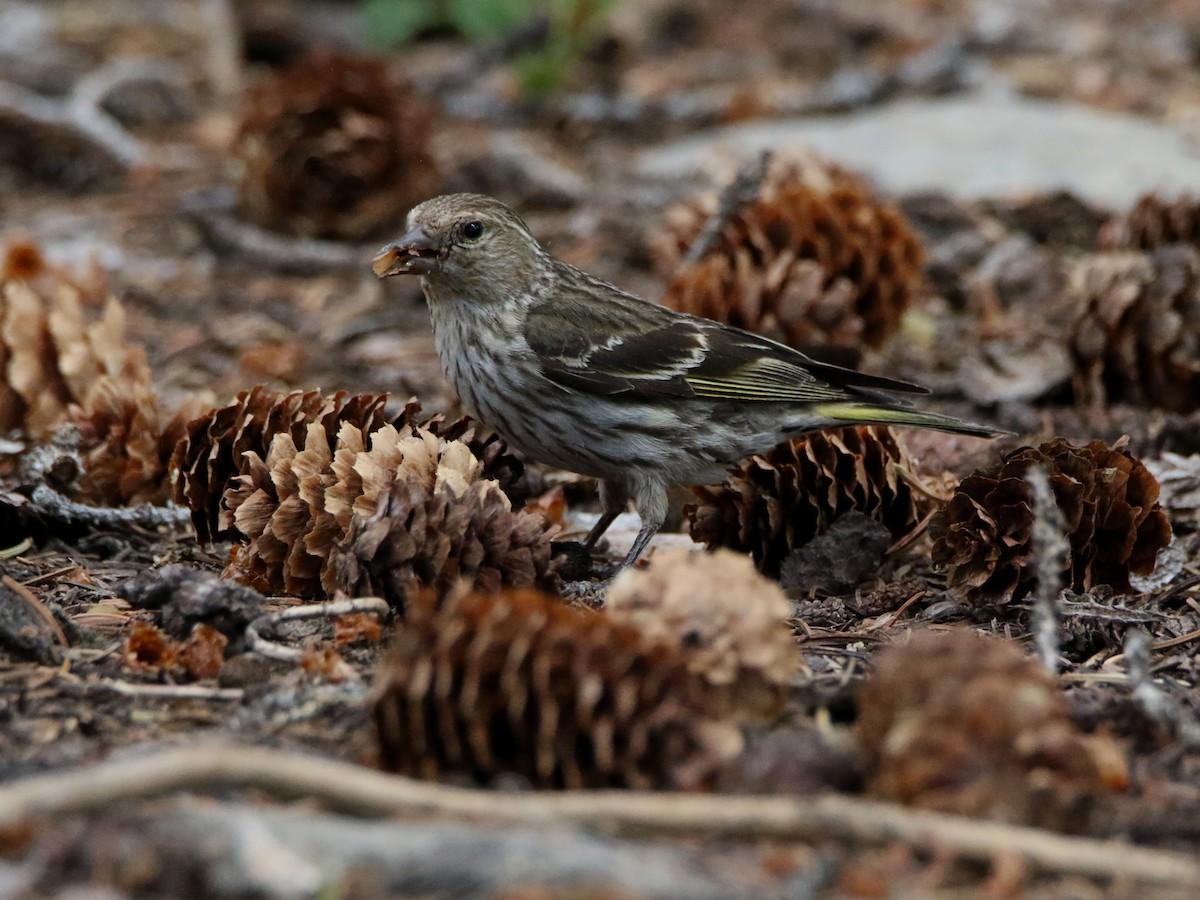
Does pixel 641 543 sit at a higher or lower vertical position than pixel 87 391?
lower

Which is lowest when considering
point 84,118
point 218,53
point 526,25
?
point 84,118

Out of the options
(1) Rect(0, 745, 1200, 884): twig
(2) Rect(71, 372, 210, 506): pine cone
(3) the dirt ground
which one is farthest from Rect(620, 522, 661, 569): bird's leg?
(1) Rect(0, 745, 1200, 884): twig

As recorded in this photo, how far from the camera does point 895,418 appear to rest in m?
4.99

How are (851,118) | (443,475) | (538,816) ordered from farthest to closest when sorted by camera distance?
(851,118) < (443,475) < (538,816)

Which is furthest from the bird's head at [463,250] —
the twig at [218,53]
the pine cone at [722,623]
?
the twig at [218,53]

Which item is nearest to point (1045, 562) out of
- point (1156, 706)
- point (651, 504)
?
point (1156, 706)

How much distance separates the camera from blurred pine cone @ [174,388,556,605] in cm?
381

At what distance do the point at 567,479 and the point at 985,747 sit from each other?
3243 millimetres

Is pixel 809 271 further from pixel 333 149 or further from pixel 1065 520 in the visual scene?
pixel 333 149

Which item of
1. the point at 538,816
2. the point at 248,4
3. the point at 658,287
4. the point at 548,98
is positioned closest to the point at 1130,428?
the point at 658,287

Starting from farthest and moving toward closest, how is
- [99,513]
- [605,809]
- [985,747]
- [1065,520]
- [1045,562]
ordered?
[99,513] < [1065,520] < [1045,562] < [985,747] < [605,809]

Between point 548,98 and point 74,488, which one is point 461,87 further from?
point 74,488

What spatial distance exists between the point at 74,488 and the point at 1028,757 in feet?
11.2

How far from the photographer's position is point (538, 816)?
2.61 m
